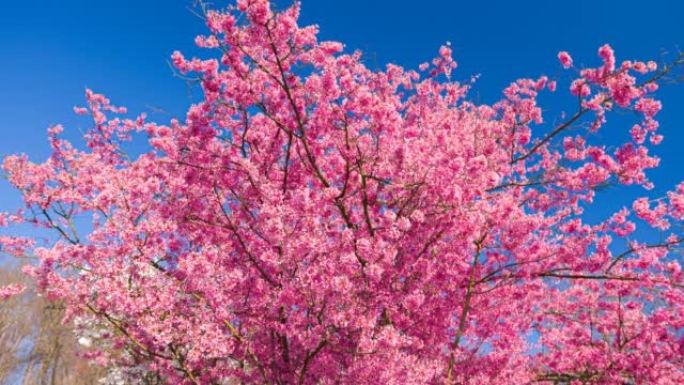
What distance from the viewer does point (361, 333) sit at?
7531 millimetres

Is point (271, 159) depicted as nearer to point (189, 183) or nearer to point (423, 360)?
point (189, 183)

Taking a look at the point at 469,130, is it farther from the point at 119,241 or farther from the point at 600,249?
the point at 119,241

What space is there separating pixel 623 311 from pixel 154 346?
32.1 ft

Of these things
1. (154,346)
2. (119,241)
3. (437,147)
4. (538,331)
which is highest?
(437,147)

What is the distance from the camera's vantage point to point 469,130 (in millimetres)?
10500

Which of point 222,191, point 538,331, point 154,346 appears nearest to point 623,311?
point 538,331

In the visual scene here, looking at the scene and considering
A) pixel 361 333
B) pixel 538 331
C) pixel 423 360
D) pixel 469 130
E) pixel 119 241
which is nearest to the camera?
pixel 361 333

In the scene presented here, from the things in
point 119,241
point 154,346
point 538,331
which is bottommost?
point 154,346

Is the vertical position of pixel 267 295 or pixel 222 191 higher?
pixel 222 191

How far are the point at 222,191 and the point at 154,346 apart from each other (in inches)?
123

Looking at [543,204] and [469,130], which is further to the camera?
[543,204]

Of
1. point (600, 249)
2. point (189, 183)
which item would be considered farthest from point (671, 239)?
point (189, 183)

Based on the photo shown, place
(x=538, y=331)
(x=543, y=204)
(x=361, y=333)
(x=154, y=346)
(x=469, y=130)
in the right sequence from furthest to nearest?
(x=538, y=331) < (x=543, y=204) < (x=469, y=130) < (x=154, y=346) < (x=361, y=333)

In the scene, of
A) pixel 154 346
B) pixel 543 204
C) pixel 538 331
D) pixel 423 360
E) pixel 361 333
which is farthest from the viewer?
pixel 538 331
